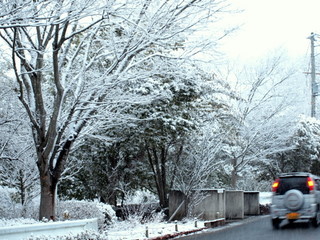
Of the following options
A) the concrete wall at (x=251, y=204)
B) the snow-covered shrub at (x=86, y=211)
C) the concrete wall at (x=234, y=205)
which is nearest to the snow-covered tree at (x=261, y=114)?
the concrete wall at (x=251, y=204)

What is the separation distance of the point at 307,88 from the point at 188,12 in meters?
33.4

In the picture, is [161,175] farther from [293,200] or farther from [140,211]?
[293,200]

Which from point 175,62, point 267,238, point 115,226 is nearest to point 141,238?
point 115,226

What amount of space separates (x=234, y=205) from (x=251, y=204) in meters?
2.76

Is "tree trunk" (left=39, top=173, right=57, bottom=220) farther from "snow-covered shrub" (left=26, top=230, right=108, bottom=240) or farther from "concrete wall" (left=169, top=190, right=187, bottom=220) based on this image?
"concrete wall" (left=169, top=190, right=187, bottom=220)

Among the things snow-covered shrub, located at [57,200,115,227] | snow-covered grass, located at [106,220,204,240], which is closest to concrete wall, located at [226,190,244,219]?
snow-covered grass, located at [106,220,204,240]

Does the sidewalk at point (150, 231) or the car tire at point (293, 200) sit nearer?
the sidewalk at point (150, 231)

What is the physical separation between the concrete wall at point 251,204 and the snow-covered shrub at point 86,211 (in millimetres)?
12121

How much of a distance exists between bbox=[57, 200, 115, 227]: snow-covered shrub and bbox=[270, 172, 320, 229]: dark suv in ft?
17.5

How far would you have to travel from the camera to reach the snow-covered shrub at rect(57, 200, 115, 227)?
1374cm

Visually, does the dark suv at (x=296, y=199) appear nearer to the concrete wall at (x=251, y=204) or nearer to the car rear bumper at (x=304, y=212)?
the car rear bumper at (x=304, y=212)

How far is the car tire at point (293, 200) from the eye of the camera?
14.4 meters

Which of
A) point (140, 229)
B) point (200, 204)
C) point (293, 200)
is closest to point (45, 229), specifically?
point (140, 229)

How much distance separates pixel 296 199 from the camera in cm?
1445
